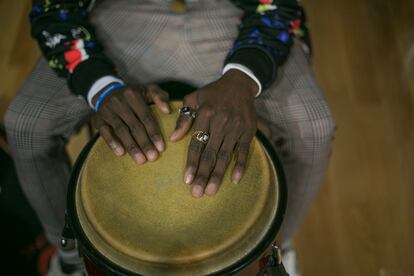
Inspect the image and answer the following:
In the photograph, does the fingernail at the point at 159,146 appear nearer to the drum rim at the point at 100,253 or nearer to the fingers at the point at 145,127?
the fingers at the point at 145,127

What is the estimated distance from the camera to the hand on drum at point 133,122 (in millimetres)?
658

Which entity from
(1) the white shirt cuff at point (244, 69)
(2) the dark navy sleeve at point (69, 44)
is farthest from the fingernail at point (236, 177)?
(2) the dark navy sleeve at point (69, 44)

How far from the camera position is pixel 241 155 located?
0.65m

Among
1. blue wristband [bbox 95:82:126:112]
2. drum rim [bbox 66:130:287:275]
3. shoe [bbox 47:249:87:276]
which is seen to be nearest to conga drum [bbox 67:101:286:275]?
drum rim [bbox 66:130:287:275]

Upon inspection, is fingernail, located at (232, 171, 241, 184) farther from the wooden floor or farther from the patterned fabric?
the wooden floor

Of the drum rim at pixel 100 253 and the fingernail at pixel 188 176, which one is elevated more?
the fingernail at pixel 188 176

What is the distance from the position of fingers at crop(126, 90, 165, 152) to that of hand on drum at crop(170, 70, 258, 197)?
3 centimetres

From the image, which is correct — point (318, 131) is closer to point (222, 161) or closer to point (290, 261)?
point (222, 161)

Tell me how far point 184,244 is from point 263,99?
0.42 metres

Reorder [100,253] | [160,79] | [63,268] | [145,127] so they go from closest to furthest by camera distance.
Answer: [100,253] → [145,127] → [160,79] → [63,268]

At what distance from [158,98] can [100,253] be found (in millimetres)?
279

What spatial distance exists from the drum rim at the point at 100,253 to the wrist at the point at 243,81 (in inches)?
5.7

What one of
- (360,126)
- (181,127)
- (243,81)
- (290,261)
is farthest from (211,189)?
(360,126)

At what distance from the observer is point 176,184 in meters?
0.62
